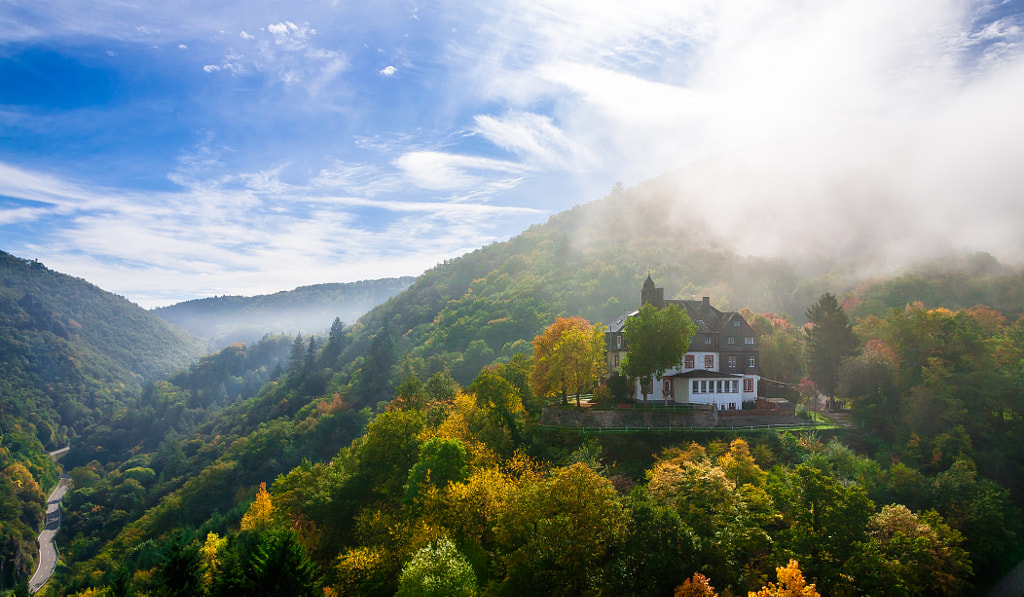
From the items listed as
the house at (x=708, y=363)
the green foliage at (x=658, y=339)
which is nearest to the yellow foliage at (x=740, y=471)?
the green foliage at (x=658, y=339)

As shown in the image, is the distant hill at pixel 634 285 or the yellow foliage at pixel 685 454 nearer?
the yellow foliage at pixel 685 454

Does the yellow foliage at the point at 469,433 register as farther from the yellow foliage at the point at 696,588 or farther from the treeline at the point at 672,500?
the yellow foliage at the point at 696,588

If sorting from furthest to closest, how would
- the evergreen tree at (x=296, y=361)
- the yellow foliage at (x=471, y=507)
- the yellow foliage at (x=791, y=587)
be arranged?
the evergreen tree at (x=296, y=361)
the yellow foliage at (x=471, y=507)
the yellow foliage at (x=791, y=587)

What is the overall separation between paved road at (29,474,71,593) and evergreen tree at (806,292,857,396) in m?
130

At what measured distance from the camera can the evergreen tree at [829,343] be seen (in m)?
52.8

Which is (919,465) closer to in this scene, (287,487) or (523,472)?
(523,472)

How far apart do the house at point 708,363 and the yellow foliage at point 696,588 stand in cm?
2374

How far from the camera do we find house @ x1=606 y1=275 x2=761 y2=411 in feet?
155

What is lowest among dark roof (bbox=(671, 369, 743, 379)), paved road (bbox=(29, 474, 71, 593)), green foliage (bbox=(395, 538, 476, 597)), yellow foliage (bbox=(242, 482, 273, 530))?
paved road (bbox=(29, 474, 71, 593))

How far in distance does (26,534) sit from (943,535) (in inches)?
6176

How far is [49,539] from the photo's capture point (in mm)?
120312

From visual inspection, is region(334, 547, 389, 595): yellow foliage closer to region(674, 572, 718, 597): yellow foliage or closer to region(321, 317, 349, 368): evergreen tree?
region(674, 572, 718, 597): yellow foliage

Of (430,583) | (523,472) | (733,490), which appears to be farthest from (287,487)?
(733,490)

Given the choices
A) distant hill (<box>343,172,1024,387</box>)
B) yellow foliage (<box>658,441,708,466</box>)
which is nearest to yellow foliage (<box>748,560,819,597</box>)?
yellow foliage (<box>658,441,708,466</box>)
